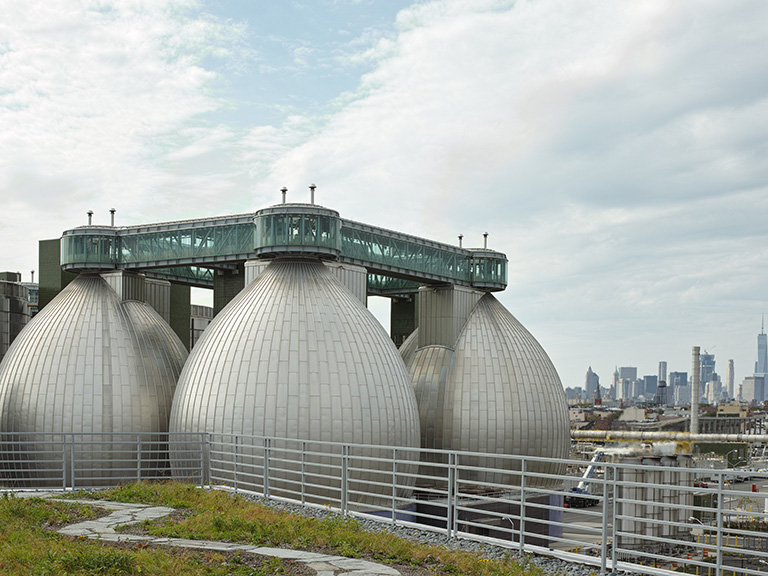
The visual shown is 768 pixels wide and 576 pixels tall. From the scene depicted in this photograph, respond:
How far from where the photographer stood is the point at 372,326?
3366cm

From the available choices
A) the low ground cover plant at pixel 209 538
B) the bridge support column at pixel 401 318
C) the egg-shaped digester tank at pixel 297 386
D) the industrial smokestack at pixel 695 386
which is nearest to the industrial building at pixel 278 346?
the egg-shaped digester tank at pixel 297 386

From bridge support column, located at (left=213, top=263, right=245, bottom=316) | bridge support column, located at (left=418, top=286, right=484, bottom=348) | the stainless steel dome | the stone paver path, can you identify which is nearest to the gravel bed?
the stone paver path

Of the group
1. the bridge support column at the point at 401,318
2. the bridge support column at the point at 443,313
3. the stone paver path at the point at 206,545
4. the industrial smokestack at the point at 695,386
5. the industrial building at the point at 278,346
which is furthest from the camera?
the industrial smokestack at the point at 695,386

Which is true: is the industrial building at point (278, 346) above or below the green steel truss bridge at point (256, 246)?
below

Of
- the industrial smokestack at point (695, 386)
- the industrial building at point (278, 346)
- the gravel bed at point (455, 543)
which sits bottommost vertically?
the industrial smokestack at point (695, 386)

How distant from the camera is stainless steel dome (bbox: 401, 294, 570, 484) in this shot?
39156 millimetres

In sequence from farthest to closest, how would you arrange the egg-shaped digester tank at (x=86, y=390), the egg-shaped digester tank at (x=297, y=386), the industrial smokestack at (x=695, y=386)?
the industrial smokestack at (x=695, y=386) → the egg-shaped digester tank at (x=86, y=390) → the egg-shaped digester tank at (x=297, y=386)

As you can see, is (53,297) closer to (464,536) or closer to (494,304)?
(494,304)

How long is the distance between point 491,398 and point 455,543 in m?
24.4

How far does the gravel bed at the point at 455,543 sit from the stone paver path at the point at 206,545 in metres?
2.40

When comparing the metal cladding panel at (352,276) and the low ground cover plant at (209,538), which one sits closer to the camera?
the low ground cover plant at (209,538)

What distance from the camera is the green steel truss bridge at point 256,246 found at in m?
34.3

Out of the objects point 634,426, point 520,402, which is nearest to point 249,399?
point 520,402

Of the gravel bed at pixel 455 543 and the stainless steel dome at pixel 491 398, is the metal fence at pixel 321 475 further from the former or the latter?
the gravel bed at pixel 455 543
